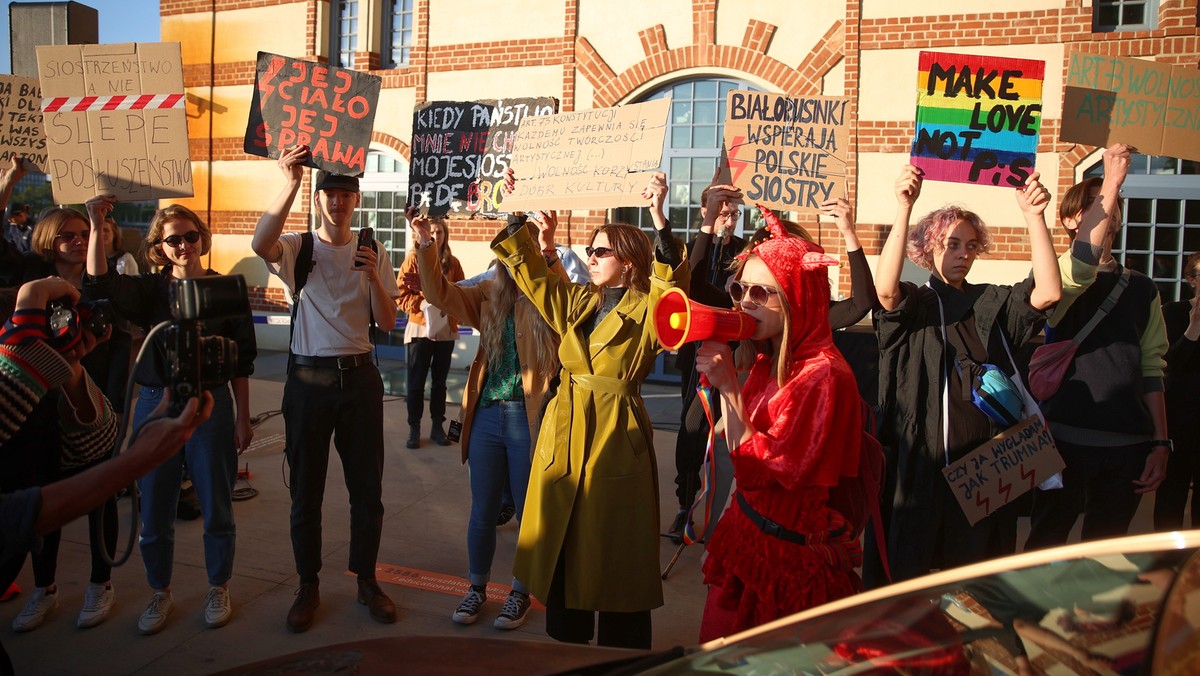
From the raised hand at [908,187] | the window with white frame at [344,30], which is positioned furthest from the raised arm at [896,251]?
the window with white frame at [344,30]

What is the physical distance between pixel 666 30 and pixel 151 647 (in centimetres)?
903

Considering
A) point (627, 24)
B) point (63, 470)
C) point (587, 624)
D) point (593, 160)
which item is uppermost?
point (627, 24)

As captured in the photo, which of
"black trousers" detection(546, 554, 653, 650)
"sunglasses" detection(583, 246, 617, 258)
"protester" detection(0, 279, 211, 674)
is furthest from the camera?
"sunglasses" detection(583, 246, 617, 258)

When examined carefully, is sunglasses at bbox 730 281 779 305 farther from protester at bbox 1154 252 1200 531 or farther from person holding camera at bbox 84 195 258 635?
protester at bbox 1154 252 1200 531

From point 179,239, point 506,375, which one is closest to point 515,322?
point 506,375

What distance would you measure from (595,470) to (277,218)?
6.02 ft

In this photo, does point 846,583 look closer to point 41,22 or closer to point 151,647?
point 151,647

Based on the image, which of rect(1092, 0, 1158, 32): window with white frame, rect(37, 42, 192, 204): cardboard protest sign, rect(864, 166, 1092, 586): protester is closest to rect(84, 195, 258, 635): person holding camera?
rect(37, 42, 192, 204): cardboard protest sign

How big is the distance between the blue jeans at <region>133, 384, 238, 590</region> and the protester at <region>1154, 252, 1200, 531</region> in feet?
16.0

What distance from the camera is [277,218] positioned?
12.6ft

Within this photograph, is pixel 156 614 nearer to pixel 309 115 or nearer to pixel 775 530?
pixel 309 115

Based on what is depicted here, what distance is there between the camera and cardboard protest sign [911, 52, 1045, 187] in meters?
4.12

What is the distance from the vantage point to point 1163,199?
938 centimetres

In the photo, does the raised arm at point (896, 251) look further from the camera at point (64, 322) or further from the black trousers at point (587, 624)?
the camera at point (64, 322)
